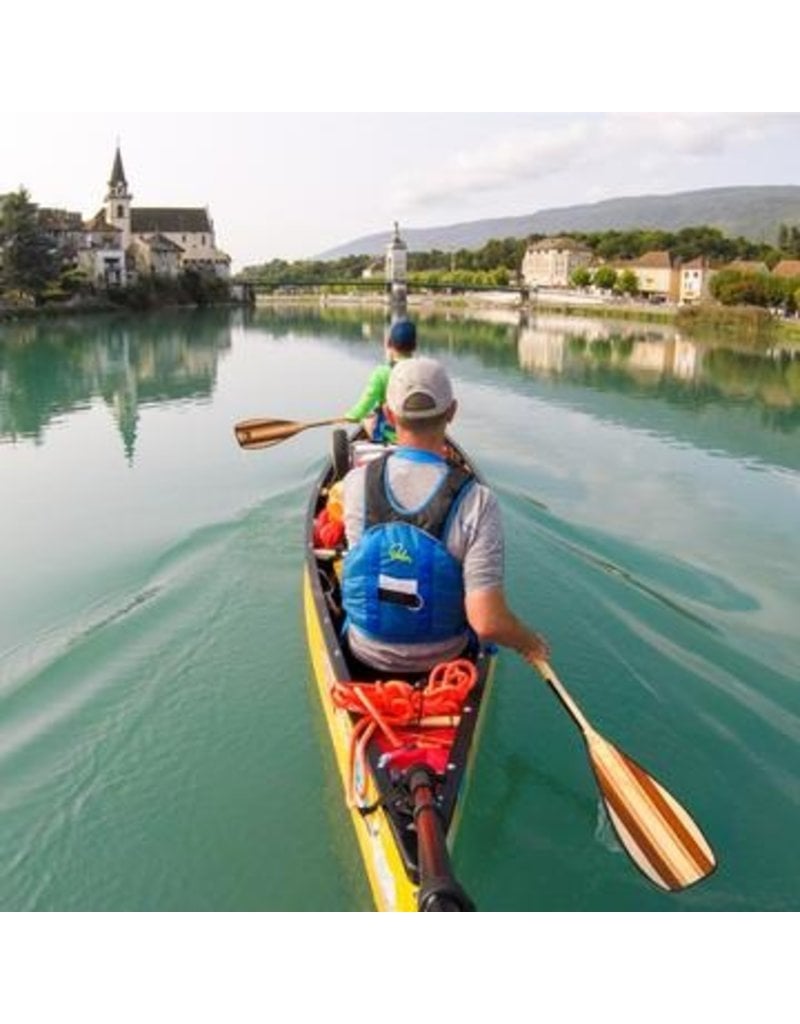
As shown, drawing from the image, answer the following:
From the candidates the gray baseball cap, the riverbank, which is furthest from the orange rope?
the riverbank

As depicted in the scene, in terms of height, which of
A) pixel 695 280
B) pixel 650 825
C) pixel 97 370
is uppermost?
pixel 695 280

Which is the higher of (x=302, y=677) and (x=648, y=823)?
(x=648, y=823)

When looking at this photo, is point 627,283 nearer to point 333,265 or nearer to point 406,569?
point 333,265

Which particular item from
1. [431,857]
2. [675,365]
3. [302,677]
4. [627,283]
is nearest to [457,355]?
[675,365]

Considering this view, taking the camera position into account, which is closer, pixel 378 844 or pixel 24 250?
pixel 378 844

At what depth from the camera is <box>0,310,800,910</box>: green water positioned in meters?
4.04

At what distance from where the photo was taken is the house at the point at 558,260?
116 m

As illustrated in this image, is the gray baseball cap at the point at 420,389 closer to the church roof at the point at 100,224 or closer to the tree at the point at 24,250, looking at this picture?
the tree at the point at 24,250

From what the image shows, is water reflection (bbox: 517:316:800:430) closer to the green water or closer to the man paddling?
the green water

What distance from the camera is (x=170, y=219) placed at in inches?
3600

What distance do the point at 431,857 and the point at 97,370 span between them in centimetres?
2607

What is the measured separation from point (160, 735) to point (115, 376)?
2185 centimetres

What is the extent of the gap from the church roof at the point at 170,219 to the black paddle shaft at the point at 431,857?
96182mm

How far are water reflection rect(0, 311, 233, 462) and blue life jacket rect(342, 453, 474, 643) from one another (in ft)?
38.6
